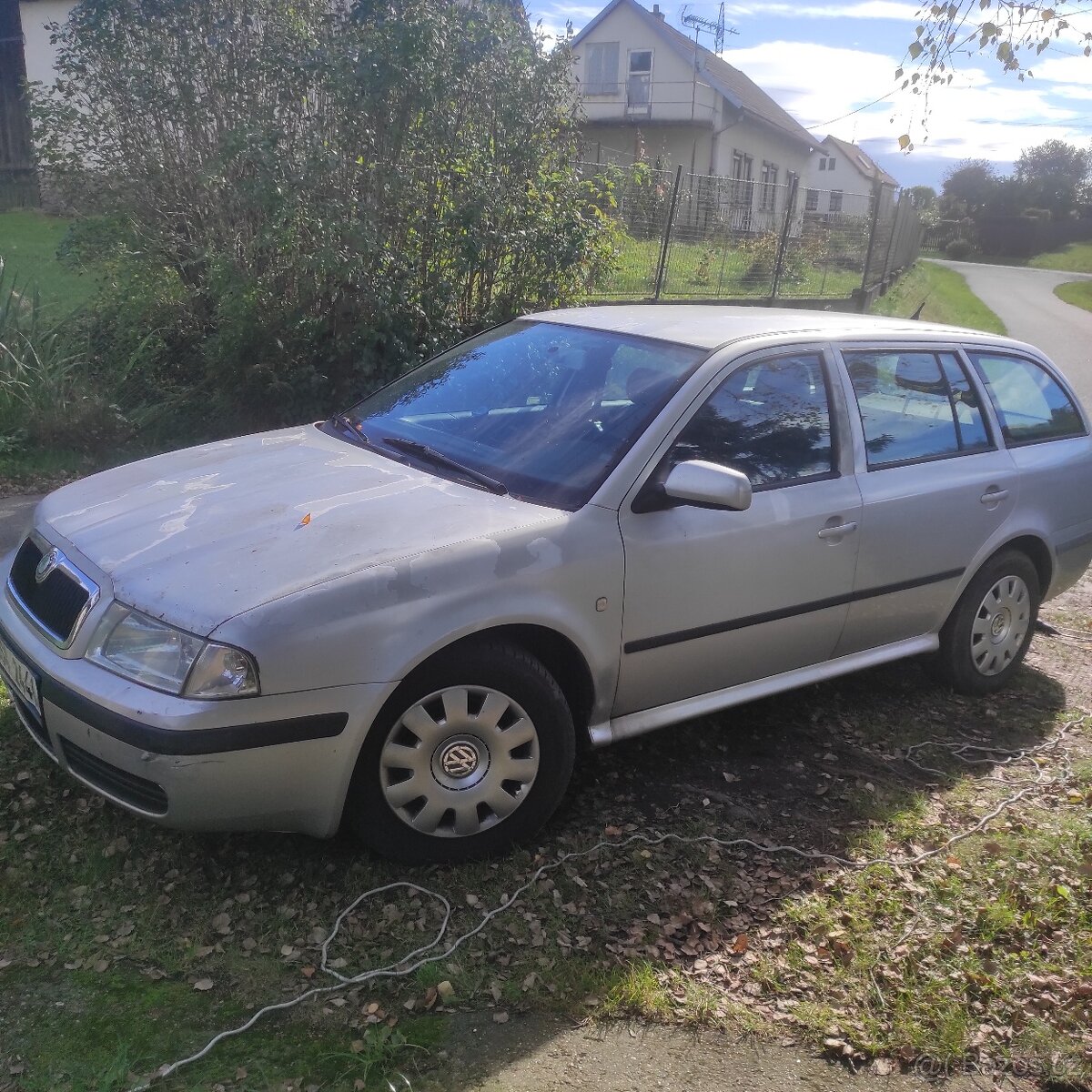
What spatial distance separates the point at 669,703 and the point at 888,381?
5.69ft

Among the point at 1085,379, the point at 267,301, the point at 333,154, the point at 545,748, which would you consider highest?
the point at 333,154

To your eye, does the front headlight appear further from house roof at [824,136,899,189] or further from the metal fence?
house roof at [824,136,899,189]

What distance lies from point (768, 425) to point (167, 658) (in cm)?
231

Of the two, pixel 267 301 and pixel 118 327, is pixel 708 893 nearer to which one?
pixel 267 301

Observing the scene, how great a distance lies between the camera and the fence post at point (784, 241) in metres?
14.4

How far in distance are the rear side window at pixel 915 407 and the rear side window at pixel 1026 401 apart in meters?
0.18

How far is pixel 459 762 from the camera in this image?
327cm

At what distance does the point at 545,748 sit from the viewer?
11.3 feet

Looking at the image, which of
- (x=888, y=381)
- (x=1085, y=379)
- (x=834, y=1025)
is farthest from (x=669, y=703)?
(x=1085, y=379)

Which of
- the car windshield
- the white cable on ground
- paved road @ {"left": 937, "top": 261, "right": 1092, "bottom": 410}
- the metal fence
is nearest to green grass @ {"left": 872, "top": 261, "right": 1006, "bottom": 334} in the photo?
paved road @ {"left": 937, "top": 261, "right": 1092, "bottom": 410}

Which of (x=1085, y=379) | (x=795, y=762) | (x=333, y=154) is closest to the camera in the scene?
(x=795, y=762)

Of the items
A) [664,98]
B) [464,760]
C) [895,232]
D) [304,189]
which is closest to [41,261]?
[304,189]

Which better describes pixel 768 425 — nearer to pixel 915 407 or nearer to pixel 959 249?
pixel 915 407

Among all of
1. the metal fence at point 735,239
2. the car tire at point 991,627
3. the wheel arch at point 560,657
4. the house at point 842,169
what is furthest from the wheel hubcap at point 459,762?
the house at point 842,169
